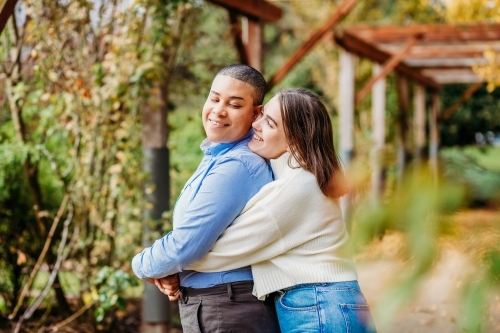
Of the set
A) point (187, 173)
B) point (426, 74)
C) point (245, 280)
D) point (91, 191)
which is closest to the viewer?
point (245, 280)

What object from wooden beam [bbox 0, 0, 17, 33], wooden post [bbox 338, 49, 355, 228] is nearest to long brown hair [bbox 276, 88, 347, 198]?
wooden beam [bbox 0, 0, 17, 33]

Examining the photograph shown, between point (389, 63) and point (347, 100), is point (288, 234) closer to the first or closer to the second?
point (347, 100)

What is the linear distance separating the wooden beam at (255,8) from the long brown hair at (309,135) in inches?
106

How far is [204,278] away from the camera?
219 centimetres

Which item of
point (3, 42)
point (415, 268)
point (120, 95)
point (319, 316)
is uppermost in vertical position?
point (3, 42)

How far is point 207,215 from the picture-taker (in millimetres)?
2051

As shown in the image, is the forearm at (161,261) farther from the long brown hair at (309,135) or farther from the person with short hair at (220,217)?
the long brown hair at (309,135)

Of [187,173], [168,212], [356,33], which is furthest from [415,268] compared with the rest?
[356,33]

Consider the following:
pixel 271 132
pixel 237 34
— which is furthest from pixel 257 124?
pixel 237 34

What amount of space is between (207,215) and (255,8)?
3.43m

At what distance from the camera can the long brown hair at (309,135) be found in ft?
6.77

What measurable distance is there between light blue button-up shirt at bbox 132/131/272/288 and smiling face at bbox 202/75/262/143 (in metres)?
0.08

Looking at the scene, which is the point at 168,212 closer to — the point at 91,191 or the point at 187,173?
the point at 91,191

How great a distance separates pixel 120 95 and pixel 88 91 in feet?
0.63
